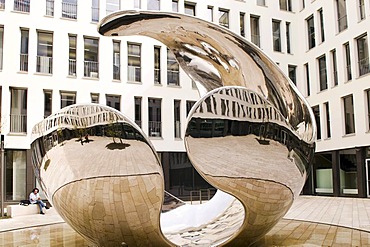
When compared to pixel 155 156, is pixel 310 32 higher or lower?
higher

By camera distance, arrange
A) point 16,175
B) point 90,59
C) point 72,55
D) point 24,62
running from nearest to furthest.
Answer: point 16,175 → point 24,62 → point 72,55 → point 90,59

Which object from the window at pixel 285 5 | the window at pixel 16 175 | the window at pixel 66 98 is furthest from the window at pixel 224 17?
the window at pixel 16 175

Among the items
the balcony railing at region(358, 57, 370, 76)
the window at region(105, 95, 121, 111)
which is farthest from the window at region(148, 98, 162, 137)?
the balcony railing at region(358, 57, 370, 76)

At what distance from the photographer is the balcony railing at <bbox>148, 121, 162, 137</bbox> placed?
1038 inches

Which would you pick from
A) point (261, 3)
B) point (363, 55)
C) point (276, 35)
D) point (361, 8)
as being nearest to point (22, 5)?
point (261, 3)

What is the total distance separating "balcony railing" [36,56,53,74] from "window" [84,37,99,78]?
195 centimetres

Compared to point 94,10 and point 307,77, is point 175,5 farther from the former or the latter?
point 307,77

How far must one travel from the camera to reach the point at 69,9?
24.9 meters

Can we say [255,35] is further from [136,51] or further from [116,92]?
[116,92]

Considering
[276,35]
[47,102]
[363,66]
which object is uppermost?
[276,35]

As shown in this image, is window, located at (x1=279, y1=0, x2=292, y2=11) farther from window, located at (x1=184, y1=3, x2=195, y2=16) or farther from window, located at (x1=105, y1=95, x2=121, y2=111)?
window, located at (x1=105, y1=95, x2=121, y2=111)

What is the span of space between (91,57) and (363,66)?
15565 mm

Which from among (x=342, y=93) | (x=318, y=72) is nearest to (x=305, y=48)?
(x=318, y=72)

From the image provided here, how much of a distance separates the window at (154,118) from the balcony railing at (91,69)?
3.59 metres
